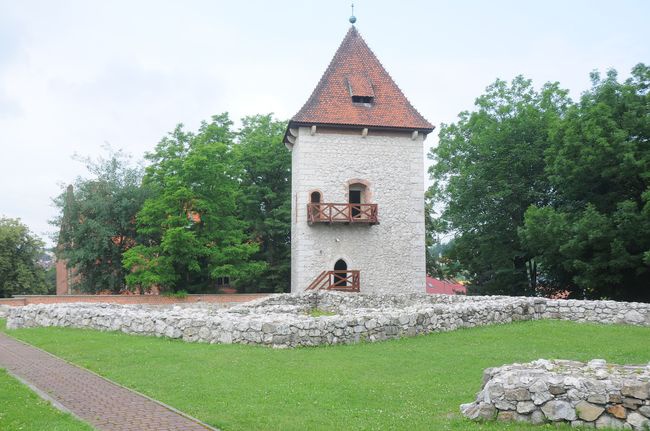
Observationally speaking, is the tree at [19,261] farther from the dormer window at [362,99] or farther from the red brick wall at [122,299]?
the dormer window at [362,99]

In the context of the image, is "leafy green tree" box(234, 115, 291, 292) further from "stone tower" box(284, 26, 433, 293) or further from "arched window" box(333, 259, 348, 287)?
"arched window" box(333, 259, 348, 287)

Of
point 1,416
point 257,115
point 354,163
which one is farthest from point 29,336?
point 257,115

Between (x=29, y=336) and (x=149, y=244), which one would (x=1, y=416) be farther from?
(x=149, y=244)

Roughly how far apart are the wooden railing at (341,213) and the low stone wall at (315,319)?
17.9 feet

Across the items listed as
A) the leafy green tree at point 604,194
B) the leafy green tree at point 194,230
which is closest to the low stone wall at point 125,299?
the leafy green tree at point 194,230

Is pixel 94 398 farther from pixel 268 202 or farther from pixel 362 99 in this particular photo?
pixel 268 202

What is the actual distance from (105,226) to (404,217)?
1594cm

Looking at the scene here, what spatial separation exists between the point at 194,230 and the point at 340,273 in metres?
8.23

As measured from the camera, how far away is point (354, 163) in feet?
93.9

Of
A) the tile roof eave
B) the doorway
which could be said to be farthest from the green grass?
the tile roof eave

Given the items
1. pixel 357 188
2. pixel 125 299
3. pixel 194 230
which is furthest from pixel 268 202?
pixel 125 299

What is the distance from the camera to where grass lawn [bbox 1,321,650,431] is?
784 cm

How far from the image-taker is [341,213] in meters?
27.5

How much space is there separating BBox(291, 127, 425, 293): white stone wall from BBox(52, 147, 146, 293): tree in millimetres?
9779
